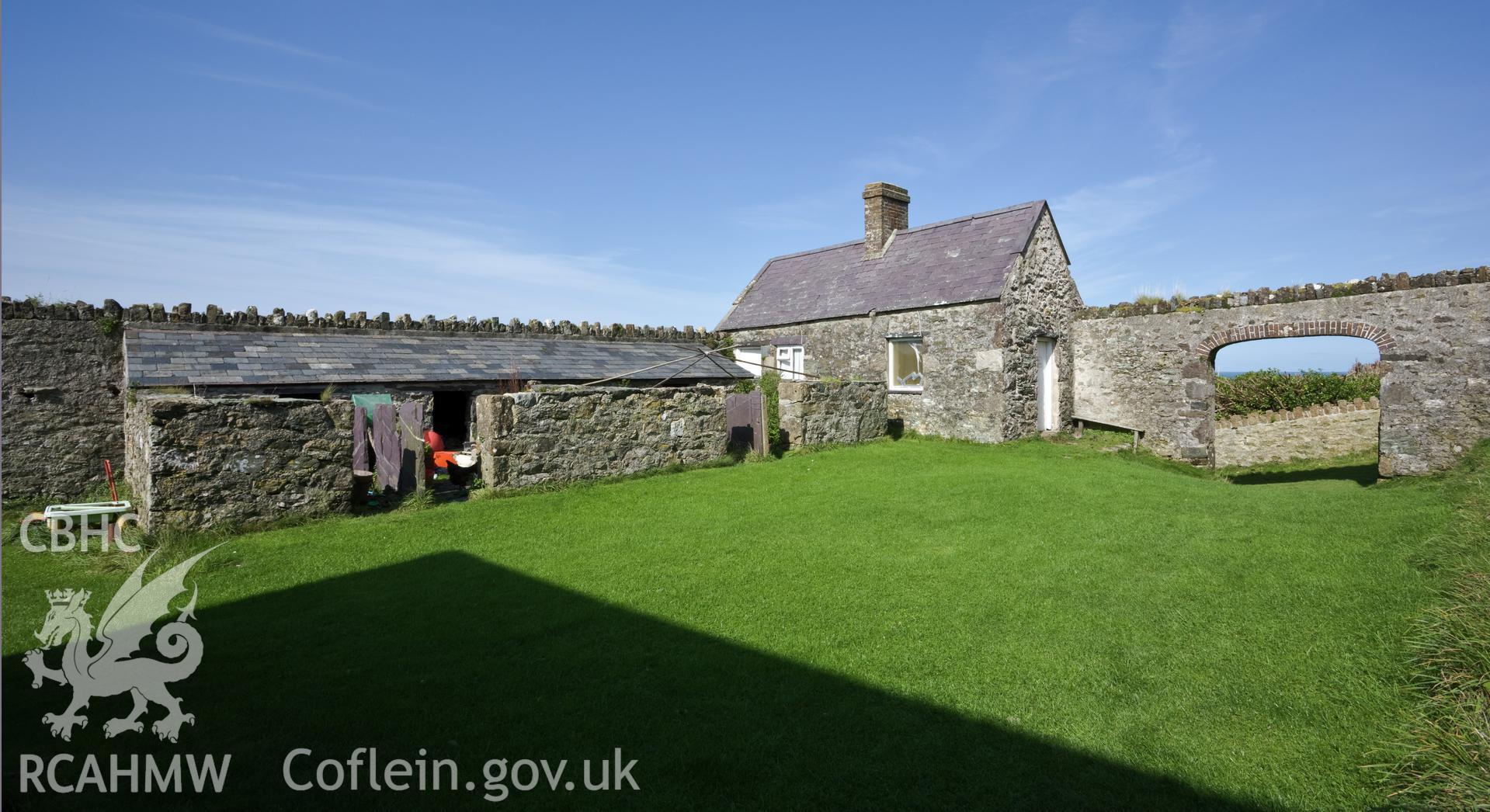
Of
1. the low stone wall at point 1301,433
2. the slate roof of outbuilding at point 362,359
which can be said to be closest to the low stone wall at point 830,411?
the slate roof of outbuilding at point 362,359

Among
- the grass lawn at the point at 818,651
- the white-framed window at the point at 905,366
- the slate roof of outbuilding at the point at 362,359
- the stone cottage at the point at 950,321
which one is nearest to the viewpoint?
the grass lawn at the point at 818,651

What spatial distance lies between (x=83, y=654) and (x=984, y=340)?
15.7 metres

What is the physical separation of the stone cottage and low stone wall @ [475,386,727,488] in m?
4.35

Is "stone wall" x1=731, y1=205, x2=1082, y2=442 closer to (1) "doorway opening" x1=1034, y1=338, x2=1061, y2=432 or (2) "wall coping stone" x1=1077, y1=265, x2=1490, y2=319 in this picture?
(1) "doorway opening" x1=1034, y1=338, x2=1061, y2=432

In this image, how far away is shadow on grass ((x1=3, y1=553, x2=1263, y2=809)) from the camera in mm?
3555

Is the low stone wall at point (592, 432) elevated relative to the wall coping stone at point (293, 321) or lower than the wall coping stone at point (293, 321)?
lower

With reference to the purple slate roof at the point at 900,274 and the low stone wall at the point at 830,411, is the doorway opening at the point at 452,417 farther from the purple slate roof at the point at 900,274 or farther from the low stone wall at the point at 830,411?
the purple slate roof at the point at 900,274

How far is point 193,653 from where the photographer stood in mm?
5039

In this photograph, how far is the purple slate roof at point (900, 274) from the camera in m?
17.2

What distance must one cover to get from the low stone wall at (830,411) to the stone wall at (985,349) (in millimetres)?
1792

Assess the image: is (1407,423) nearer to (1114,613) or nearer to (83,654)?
(1114,613)

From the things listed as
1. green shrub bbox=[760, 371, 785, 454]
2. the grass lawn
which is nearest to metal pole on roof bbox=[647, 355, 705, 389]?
green shrub bbox=[760, 371, 785, 454]

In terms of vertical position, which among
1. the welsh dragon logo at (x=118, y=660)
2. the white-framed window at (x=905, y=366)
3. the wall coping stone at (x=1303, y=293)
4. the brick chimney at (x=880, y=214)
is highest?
the brick chimney at (x=880, y=214)

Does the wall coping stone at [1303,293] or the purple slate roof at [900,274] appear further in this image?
the purple slate roof at [900,274]
